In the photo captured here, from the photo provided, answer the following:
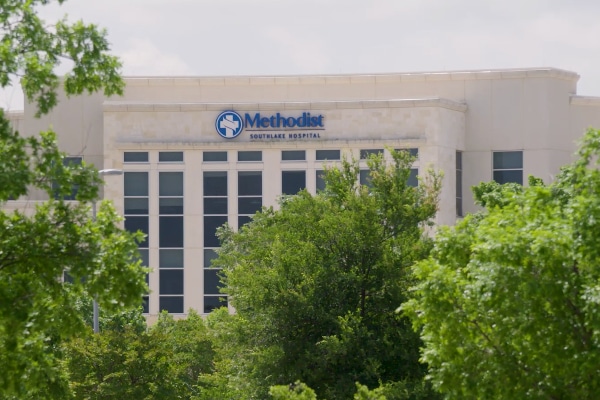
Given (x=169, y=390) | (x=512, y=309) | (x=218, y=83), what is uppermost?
(x=218, y=83)

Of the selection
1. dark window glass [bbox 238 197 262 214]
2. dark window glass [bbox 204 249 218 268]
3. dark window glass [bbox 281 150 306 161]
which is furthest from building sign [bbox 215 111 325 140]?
dark window glass [bbox 204 249 218 268]

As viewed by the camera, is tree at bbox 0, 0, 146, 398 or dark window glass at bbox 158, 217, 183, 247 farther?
dark window glass at bbox 158, 217, 183, 247

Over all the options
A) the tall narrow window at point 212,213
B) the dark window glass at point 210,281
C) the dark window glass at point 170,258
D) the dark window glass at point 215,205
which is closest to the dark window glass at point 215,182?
the tall narrow window at point 212,213

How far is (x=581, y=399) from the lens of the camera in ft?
82.1

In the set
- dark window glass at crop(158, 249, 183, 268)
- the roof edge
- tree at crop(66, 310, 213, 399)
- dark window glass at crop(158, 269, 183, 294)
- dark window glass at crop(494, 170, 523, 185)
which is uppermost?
the roof edge

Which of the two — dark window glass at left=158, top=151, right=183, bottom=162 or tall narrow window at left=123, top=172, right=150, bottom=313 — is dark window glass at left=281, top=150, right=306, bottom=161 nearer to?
dark window glass at left=158, top=151, right=183, bottom=162

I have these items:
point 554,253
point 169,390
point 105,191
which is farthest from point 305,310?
point 105,191

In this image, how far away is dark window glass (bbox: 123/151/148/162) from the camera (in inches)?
3499

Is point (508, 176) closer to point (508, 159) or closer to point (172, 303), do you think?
point (508, 159)

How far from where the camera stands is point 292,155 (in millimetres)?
88438

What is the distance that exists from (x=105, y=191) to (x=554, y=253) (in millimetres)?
65236

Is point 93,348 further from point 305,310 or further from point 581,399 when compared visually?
point 581,399

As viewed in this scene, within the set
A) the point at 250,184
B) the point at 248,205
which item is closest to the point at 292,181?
the point at 250,184

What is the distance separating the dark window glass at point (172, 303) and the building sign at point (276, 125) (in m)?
9.29
